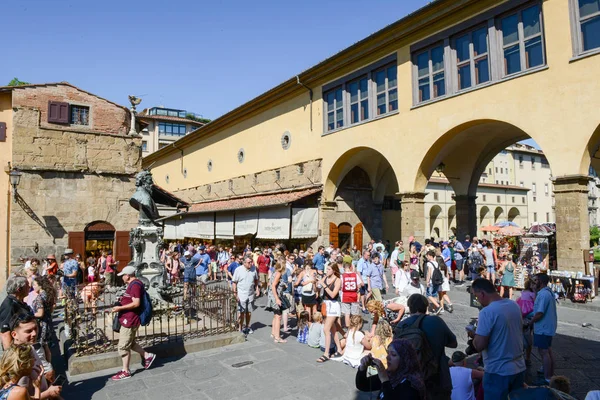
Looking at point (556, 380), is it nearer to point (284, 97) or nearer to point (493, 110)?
point (493, 110)

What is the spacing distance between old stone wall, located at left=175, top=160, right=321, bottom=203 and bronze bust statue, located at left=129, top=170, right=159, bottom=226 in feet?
41.2

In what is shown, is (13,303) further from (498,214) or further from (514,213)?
(514,213)

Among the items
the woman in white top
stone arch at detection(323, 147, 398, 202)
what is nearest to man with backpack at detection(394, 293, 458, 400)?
the woman in white top

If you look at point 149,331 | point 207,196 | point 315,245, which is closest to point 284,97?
point 315,245

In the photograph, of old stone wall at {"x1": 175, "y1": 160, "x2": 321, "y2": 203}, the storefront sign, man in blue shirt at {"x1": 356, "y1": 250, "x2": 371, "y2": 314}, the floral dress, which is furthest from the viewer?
the storefront sign

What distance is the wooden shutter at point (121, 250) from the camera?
16.4 m

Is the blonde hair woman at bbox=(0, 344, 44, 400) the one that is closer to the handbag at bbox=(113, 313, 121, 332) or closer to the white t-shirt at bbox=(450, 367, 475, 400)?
the handbag at bbox=(113, 313, 121, 332)

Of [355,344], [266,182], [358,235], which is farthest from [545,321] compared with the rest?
[266,182]

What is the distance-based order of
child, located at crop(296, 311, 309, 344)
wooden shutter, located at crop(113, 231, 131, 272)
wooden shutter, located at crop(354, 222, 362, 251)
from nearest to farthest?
child, located at crop(296, 311, 309, 344), wooden shutter, located at crop(113, 231, 131, 272), wooden shutter, located at crop(354, 222, 362, 251)

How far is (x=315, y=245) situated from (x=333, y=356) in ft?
44.4

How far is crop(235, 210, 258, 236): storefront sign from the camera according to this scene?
22617 mm

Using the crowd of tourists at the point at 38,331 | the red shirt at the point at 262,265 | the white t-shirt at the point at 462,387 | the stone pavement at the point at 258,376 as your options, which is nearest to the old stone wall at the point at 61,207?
the crowd of tourists at the point at 38,331

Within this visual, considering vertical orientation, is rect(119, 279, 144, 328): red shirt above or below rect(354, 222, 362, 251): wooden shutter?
below

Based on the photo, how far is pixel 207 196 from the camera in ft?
103
